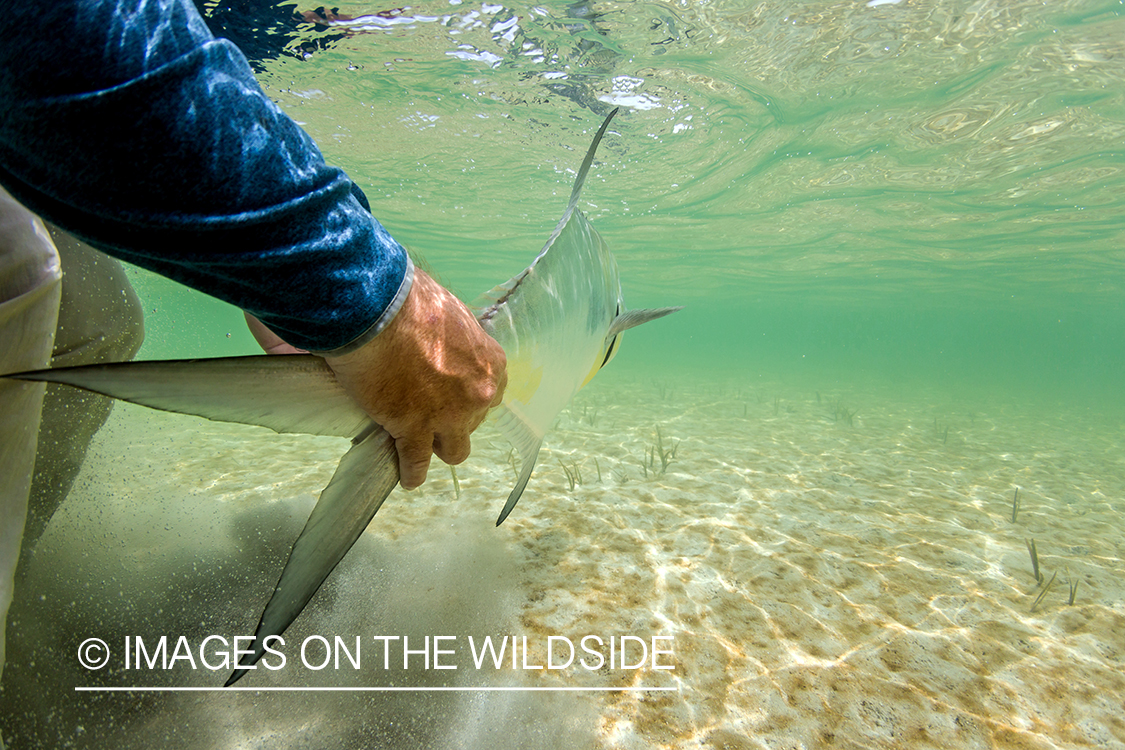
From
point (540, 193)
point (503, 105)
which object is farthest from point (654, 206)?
point (503, 105)

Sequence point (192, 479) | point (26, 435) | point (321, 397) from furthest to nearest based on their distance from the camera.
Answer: point (192, 479) < point (26, 435) < point (321, 397)

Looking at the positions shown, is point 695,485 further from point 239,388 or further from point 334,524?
point 239,388

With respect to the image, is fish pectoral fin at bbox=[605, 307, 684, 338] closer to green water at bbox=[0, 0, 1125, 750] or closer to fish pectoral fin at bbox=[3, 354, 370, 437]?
fish pectoral fin at bbox=[3, 354, 370, 437]

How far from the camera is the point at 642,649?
2975 millimetres

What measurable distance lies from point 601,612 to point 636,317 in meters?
2.20

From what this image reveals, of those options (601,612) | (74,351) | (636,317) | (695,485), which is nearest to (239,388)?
(636,317)

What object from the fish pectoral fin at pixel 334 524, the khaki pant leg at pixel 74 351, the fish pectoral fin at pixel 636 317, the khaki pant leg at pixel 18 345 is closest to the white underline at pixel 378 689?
the khaki pant leg at pixel 74 351

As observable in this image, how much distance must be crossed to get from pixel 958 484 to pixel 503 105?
11.3 m

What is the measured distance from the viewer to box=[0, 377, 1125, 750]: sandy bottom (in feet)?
7.60

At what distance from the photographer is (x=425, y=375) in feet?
4.23

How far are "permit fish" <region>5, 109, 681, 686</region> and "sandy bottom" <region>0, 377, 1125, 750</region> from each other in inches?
57.5

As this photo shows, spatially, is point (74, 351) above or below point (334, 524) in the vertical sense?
below

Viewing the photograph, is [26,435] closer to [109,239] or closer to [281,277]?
[109,239]

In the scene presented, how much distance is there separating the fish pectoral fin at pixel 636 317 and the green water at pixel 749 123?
0.88 meters
